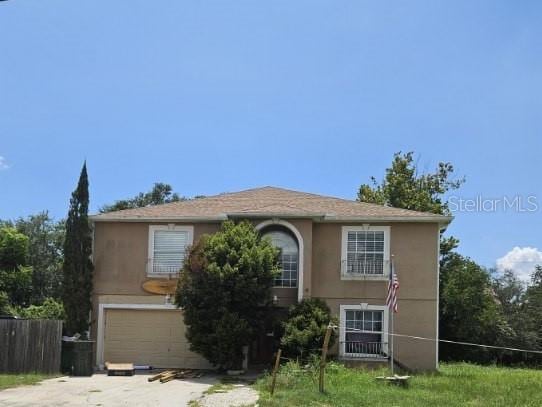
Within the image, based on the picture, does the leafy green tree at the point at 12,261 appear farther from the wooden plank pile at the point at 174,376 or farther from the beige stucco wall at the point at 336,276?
the wooden plank pile at the point at 174,376

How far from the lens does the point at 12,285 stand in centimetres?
3688

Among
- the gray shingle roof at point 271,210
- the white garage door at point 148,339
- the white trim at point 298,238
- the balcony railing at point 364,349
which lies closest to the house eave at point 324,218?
the gray shingle roof at point 271,210

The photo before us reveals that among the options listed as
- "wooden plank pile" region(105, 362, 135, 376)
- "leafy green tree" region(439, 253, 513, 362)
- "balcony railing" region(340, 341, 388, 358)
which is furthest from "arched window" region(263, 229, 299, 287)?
"leafy green tree" region(439, 253, 513, 362)

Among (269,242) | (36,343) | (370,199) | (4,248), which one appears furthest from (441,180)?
(36,343)

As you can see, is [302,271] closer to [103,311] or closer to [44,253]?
[103,311]

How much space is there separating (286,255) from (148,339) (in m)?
5.54

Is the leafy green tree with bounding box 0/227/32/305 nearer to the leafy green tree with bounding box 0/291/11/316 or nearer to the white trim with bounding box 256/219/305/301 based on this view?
the leafy green tree with bounding box 0/291/11/316

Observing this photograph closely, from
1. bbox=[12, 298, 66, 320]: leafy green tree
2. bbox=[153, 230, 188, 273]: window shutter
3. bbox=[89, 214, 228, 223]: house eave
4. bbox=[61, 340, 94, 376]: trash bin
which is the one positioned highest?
bbox=[89, 214, 228, 223]: house eave

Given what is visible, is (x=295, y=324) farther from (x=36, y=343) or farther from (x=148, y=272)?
(x=36, y=343)

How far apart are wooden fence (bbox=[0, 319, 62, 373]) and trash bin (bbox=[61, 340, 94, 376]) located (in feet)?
1.03

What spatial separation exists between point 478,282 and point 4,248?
81.6ft

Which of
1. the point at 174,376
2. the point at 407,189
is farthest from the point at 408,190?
the point at 174,376

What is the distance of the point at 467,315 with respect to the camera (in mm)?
29625

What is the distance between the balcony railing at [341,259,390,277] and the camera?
21891mm
